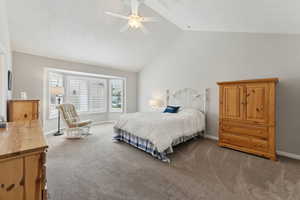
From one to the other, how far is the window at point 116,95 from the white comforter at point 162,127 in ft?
10.2

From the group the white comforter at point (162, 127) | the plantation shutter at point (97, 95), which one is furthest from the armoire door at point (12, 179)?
the plantation shutter at point (97, 95)

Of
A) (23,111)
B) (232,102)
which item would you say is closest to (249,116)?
(232,102)

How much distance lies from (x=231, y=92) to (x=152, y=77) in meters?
3.57

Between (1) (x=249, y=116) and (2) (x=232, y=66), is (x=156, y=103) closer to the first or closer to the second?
(2) (x=232, y=66)

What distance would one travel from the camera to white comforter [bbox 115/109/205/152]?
291 centimetres

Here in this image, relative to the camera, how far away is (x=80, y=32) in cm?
385

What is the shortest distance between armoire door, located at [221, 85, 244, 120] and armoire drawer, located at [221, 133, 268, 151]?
45 cm

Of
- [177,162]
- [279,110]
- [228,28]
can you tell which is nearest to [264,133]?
[279,110]

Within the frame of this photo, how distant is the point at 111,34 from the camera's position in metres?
4.22

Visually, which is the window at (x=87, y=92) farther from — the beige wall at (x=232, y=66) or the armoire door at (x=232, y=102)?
the armoire door at (x=232, y=102)

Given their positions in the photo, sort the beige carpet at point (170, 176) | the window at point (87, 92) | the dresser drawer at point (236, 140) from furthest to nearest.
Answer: the window at point (87, 92)
the dresser drawer at point (236, 140)
the beige carpet at point (170, 176)

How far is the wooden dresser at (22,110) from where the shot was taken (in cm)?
308

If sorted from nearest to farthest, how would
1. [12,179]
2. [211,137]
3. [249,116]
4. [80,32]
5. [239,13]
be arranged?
[12,179], [239,13], [249,116], [80,32], [211,137]

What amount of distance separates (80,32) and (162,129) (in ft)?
10.9
